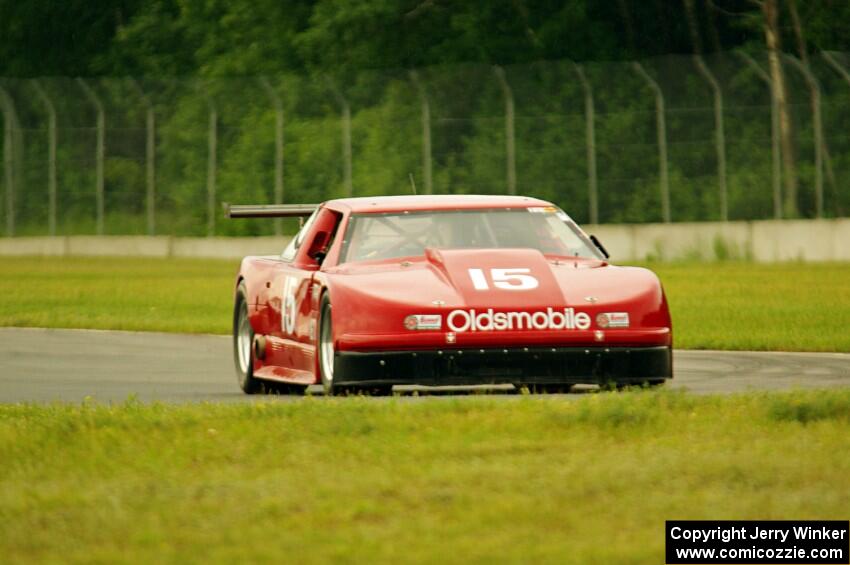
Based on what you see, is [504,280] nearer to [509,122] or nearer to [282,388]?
[282,388]

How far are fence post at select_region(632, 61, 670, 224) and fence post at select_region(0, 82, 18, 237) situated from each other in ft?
49.7

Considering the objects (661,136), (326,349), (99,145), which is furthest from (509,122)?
(326,349)

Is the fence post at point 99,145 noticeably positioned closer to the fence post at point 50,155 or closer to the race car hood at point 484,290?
the fence post at point 50,155

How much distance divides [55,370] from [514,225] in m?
4.36

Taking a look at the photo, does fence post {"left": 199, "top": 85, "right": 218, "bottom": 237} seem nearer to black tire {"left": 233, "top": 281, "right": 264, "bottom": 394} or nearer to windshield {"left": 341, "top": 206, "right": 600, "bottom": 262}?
black tire {"left": 233, "top": 281, "right": 264, "bottom": 394}

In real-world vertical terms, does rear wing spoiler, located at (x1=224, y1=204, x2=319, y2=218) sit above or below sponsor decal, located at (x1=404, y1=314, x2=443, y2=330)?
above

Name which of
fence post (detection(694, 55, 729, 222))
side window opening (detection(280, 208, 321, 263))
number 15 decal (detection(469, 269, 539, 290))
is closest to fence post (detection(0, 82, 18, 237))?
fence post (detection(694, 55, 729, 222))

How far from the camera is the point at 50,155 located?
157 ft

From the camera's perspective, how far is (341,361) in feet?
43.1

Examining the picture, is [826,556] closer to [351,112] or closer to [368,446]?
[368,446]

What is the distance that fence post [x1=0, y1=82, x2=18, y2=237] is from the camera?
156 feet

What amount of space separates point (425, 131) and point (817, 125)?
8.51 metres

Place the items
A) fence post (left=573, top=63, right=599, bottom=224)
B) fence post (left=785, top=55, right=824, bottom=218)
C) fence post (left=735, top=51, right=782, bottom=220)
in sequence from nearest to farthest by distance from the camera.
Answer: fence post (left=785, top=55, right=824, bottom=218)
fence post (left=735, top=51, right=782, bottom=220)
fence post (left=573, top=63, right=599, bottom=224)

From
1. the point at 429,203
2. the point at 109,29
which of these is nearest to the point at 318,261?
the point at 429,203
